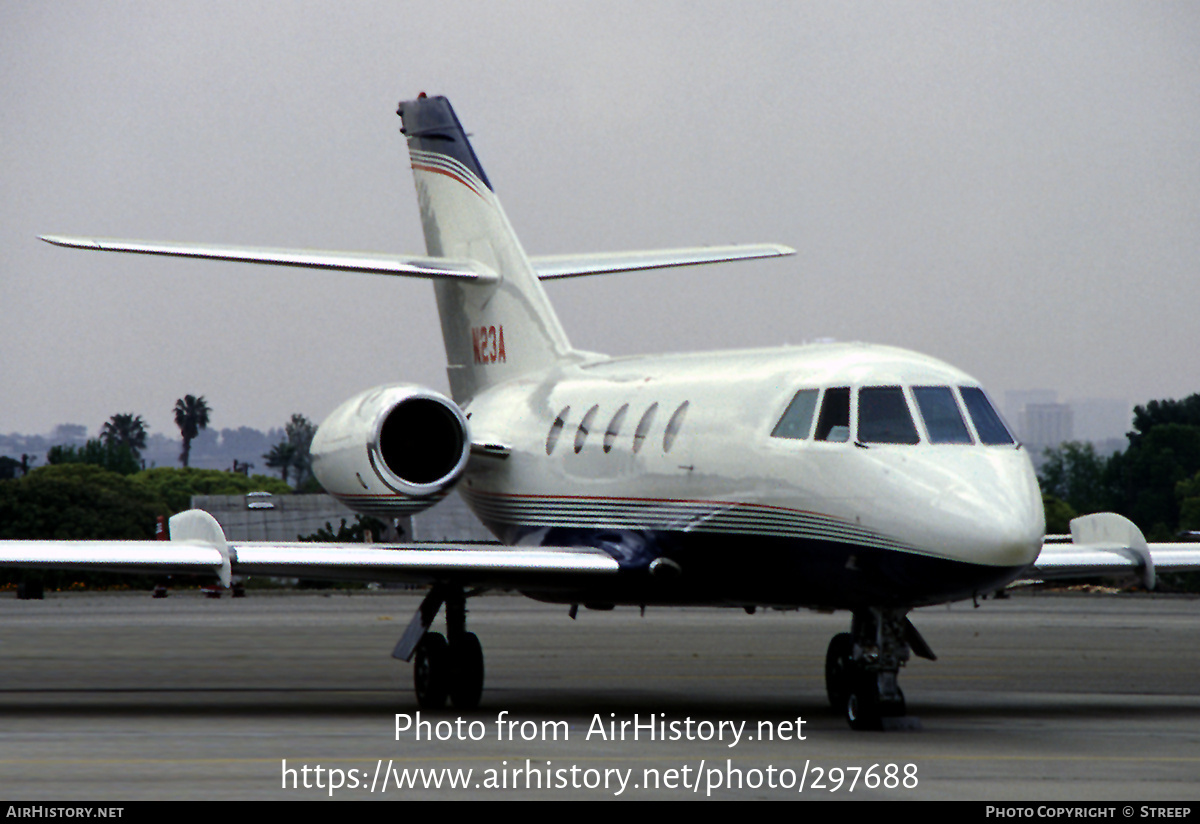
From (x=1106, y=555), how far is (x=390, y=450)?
24.0 feet

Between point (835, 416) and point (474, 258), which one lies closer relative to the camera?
point (835, 416)

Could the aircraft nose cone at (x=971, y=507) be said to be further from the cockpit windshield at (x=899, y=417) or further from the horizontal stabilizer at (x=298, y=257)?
the horizontal stabilizer at (x=298, y=257)

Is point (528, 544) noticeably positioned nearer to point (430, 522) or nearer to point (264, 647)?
point (264, 647)

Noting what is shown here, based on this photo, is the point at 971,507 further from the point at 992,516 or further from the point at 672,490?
the point at 672,490

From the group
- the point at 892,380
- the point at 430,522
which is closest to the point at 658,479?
the point at 892,380

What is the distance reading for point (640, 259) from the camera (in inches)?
838

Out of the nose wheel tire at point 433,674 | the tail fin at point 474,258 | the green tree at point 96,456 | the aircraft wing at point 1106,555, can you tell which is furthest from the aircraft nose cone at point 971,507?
the green tree at point 96,456

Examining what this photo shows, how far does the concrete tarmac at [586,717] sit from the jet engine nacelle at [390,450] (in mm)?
2063

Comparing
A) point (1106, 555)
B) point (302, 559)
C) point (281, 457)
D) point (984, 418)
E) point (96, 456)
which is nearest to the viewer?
point (984, 418)

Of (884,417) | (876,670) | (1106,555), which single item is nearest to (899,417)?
(884,417)

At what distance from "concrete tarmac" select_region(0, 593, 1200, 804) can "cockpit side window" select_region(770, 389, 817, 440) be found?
239 centimetres

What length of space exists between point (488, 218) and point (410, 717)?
7539 millimetres

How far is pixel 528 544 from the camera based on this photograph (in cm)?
1795

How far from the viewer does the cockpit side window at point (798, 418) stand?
13.9 meters
